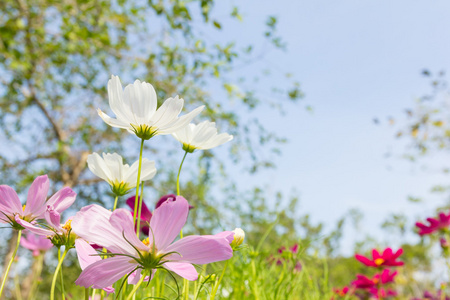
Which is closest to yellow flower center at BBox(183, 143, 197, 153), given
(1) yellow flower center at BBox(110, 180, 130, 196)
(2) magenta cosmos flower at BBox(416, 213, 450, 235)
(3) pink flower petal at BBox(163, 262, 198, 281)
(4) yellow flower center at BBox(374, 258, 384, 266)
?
(1) yellow flower center at BBox(110, 180, 130, 196)

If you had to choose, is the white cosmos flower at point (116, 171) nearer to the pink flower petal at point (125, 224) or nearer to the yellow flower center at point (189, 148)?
the yellow flower center at point (189, 148)

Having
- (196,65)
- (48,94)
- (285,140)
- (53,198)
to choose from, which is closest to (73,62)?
(48,94)

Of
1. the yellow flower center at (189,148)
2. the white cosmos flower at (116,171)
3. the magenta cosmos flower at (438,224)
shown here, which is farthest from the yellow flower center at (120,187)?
the magenta cosmos flower at (438,224)

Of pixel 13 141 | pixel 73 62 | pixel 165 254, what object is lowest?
pixel 165 254

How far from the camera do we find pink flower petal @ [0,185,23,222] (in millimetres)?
465

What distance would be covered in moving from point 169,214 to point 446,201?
33.1 feet

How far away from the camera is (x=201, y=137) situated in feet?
1.92

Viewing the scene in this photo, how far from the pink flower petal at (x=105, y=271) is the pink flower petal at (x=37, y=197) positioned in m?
0.18

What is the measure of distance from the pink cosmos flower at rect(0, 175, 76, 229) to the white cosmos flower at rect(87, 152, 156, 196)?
5 cm

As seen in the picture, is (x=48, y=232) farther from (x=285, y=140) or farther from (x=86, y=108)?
(x=86, y=108)

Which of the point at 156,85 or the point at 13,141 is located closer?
the point at 156,85

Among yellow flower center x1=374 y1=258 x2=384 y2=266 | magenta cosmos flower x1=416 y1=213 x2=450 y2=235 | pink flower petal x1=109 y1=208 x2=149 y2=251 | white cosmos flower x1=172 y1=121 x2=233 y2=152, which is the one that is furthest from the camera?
magenta cosmos flower x1=416 y1=213 x2=450 y2=235

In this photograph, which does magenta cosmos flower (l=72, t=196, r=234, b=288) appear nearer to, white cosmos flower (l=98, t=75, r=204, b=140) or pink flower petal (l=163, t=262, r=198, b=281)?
pink flower petal (l=163, t=262, r=198, b=281)

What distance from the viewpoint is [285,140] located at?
4.57 metres
